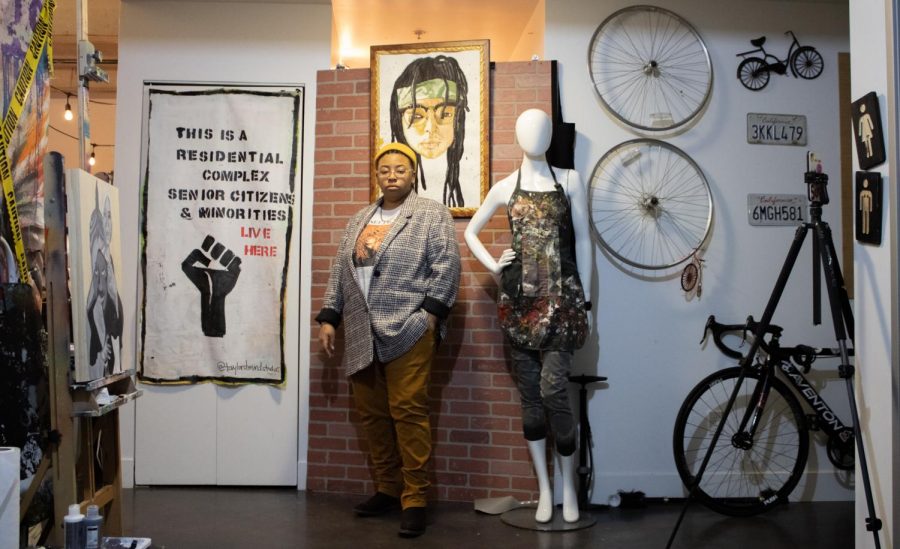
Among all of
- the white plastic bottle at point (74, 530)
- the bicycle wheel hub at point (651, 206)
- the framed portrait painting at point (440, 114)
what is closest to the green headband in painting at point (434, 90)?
the framed portrait painting at point (440, 114)

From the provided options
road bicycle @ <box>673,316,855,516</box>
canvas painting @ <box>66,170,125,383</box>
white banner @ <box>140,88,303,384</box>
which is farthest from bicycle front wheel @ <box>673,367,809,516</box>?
canvas painting @ <box>66,170,125,383</box>

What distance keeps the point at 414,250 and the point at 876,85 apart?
1950mm

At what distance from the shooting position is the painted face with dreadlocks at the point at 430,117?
4.07m

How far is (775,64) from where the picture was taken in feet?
13.8

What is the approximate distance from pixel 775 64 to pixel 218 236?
10.2ft

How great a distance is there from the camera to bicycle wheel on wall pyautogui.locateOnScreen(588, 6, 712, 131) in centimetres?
414

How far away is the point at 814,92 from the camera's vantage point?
4.25m

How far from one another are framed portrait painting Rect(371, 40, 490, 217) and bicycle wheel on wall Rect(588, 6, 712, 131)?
0.66 m

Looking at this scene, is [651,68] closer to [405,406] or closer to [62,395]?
[405,406]

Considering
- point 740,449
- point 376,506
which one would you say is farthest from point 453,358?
point 740,449

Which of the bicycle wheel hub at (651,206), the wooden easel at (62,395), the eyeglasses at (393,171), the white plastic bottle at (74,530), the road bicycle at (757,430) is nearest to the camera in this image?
the white plastic bottle at (74,530)

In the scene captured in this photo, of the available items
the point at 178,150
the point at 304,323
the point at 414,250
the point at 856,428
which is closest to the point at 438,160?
the point at 414,250

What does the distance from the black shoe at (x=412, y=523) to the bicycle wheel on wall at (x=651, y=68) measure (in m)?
2.23

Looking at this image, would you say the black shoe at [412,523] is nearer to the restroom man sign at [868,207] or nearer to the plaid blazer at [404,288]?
the plaid blazer at [404,288]
